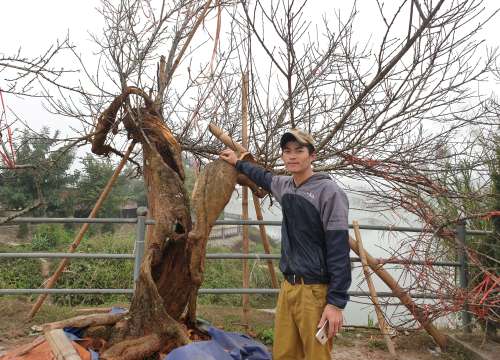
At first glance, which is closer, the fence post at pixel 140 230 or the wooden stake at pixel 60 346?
the wooden stake at pixel 60 346

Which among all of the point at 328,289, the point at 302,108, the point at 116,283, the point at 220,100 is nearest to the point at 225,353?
the point at 328,289

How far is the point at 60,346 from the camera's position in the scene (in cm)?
257

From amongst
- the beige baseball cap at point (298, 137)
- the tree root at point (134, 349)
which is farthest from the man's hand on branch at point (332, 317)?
the tree root at point (134, 349)

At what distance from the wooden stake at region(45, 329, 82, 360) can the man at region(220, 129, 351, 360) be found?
127 centimetres

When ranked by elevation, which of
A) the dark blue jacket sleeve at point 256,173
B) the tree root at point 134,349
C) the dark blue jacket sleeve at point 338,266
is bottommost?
the tree root at point 134,349

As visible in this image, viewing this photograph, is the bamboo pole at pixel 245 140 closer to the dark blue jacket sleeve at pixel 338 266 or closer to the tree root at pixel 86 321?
the tree root at pixel 86 321

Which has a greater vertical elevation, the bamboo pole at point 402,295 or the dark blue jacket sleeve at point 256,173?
the dark blue jacket sleeve at point 256,173

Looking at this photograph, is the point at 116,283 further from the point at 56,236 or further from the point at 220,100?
the point at 220,100

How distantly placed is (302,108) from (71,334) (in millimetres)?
3057

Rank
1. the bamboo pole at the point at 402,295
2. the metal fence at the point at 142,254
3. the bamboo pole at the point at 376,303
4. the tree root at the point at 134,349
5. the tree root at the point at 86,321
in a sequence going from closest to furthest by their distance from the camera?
1. the tree root at the point at 134,349
2. the tree root at the point at 86,321
3. the bamboo pole at the point at 402,295
4. the bamboo pole at the point at 376,303
5. the metal fence at the point at 142,254

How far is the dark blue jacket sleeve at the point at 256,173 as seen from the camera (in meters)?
2.92

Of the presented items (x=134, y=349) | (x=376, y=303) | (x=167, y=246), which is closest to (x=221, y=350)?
(x=134, y=349)

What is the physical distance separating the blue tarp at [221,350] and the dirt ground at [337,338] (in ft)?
3.63

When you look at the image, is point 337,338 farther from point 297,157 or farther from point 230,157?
point 297,157
